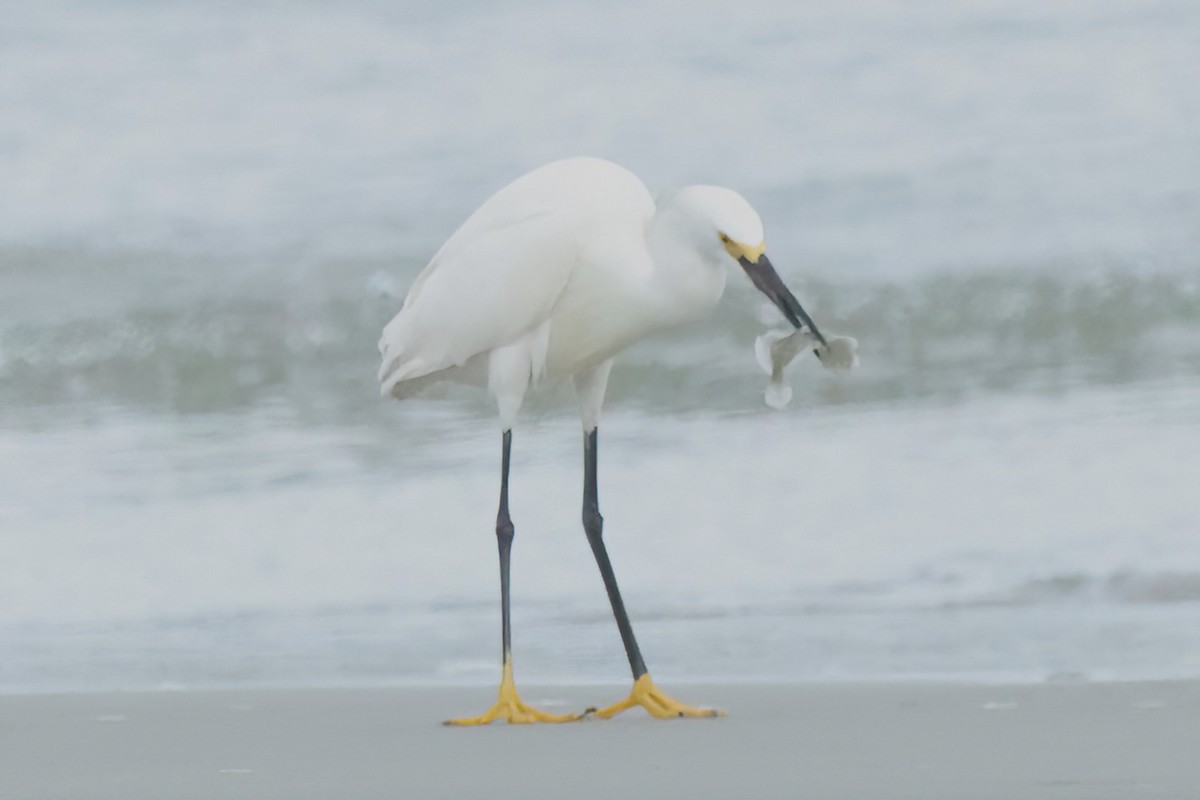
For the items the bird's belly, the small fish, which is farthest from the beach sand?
the bird's belly

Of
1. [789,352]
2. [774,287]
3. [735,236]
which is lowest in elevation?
[789,352]

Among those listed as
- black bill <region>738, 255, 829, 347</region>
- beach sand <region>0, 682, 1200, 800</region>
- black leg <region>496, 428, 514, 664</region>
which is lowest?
beach sand <region>0, 682, 1200, 800</region>

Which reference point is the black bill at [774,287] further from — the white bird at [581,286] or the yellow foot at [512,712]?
the yellow foot at [512,712]

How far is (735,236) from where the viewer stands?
401cm

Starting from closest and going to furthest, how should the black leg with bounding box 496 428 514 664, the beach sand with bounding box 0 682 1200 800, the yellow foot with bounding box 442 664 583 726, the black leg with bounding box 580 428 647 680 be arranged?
the beach sand with bounding box 0 682 1200 800
the yellow foot with bounding box 442 664 583 726
the black leg with bounding box 496 428 514 664
the black leg with bounding box 580 428 647 680

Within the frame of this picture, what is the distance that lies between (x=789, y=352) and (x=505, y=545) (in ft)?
2.74

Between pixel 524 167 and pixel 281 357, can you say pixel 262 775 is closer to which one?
pixel 281 357

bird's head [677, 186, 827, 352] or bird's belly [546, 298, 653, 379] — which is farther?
bird's belly [546, 298, 653, 379]

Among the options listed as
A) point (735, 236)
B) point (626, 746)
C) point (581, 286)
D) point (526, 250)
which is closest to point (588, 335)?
point (581, 286)

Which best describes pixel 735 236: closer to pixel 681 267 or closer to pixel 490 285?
pixel 681 267

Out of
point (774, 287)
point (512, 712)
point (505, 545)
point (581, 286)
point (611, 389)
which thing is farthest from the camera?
point (611, 389)

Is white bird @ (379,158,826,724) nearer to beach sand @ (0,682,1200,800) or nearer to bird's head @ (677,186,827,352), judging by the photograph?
bird's head @ (677,186,827,352)

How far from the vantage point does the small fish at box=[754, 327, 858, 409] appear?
159 inches

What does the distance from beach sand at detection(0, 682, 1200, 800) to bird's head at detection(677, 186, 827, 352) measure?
830mm
